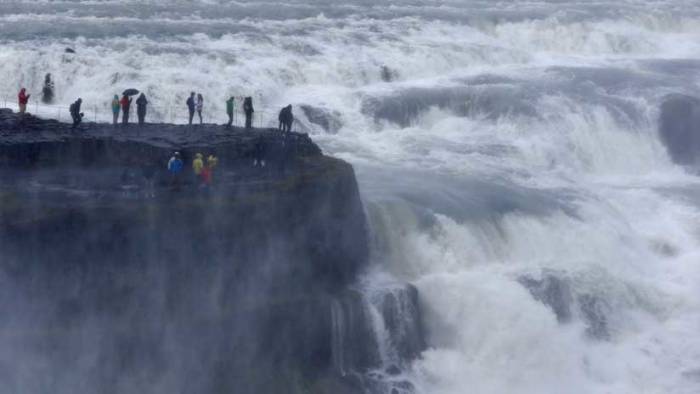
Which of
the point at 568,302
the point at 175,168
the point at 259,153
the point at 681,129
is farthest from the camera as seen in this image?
the point at 681,129

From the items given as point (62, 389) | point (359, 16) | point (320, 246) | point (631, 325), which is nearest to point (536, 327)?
point (631, 325)

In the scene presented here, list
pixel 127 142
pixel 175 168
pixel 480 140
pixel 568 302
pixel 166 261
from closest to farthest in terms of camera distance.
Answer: pixel 166 261, pixel 175 168, pixel 127 142, pixel 568 302, pixel 480 140

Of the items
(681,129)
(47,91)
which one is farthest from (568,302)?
(47,91)

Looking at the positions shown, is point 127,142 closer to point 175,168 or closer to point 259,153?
point 175,168

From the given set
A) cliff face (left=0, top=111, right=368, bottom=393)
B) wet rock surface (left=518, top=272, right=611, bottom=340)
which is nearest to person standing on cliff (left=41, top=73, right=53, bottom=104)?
cliff face (left=0, top=111, right=368, bottom=393)

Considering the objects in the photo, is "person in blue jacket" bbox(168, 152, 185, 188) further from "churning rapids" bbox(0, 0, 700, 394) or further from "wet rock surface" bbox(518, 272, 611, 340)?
"wet rock surface" bbox(518, 272, 611, 340)

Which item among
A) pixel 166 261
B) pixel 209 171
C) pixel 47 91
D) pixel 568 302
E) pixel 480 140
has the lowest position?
pixel 568 302

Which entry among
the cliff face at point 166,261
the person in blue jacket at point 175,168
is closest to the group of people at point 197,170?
the person in blue jacket at point 175,168
